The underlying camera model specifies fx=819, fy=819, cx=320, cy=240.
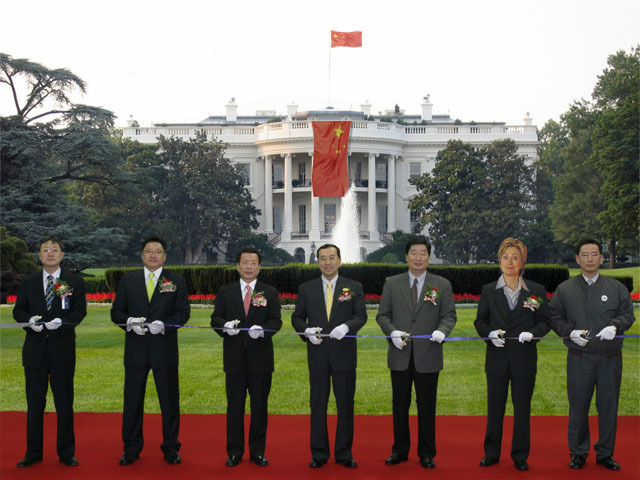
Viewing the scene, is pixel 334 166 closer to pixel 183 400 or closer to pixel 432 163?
pixel 432 163

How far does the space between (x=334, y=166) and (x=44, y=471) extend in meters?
43.2

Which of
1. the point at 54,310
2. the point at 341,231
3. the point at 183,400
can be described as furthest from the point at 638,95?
the point at 54,310

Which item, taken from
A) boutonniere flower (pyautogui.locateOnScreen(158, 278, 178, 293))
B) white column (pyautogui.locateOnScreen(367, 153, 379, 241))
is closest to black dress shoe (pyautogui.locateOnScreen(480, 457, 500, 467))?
boutonniere flower (pyautogui.locateOnScreen(158, 278, 178, 293))

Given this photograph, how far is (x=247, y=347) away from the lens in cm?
731

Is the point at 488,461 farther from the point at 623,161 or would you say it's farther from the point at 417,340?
the point at 623,161

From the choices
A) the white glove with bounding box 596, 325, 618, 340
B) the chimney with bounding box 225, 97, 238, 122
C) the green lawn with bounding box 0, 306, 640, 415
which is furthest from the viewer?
the chimney with bounding box 225, 97, 238, 122

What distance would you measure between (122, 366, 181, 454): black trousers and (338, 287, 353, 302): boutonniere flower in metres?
1.64

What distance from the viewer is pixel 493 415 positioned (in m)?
7.07

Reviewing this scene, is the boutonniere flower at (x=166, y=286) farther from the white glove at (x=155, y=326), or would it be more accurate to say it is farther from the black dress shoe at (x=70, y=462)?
the black dress shoe at (x=70, y=462)

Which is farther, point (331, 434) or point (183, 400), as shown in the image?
point (183, 400)

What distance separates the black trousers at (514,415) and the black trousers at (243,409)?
194 cm

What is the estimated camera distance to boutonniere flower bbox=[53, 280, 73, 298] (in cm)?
731

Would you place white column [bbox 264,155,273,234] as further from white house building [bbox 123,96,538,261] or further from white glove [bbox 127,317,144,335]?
white glove [bbox 127,317,144,335]

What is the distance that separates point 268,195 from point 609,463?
5909cm
